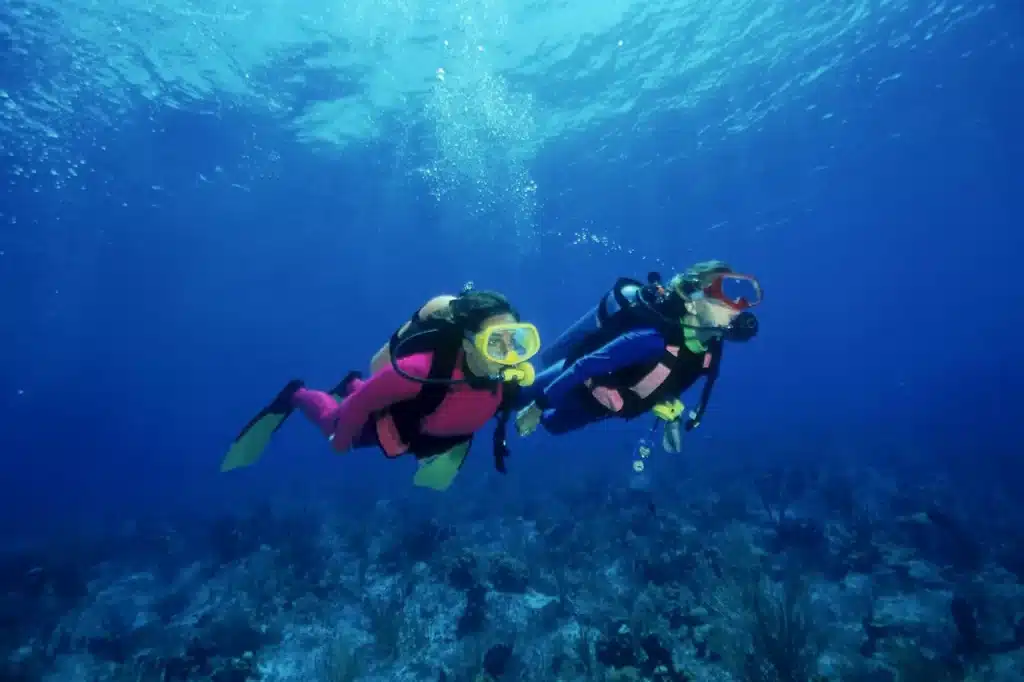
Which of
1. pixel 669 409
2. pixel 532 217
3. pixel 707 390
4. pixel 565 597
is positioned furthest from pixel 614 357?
pixel 532 217

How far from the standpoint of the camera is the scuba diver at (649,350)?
412cm

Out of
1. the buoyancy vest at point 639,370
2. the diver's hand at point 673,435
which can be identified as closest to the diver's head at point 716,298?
the buoyancy vest at point 639,370

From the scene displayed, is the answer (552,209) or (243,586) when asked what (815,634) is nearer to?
(243,586)

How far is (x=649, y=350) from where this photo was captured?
412 cm

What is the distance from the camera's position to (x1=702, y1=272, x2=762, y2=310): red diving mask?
4113mm

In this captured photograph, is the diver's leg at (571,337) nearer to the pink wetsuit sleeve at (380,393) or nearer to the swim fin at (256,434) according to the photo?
the pink wetsuit sleeve at (380,393)

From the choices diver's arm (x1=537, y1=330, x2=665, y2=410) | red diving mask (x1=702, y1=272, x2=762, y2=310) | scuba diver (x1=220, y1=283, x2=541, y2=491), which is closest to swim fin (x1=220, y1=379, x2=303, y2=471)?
scuba diver (x1=220, y1=283, x2=541, y2=491)

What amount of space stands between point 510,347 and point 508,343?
0.03 metres

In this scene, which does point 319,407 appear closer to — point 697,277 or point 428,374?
point 428,374

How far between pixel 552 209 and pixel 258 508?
24.9m

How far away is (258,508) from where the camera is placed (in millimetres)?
18750

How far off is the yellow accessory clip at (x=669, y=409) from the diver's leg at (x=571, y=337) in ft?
2.91

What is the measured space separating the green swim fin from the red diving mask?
2314 mm

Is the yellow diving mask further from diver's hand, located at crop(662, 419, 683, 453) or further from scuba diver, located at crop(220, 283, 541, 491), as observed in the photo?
diver's hand, located at crop(662, 419, 683, 453)
